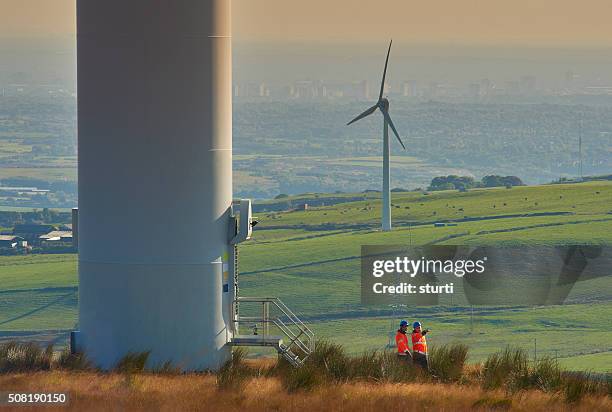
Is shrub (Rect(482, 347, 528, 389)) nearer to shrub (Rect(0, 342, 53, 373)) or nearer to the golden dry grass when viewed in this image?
the golden dry grass

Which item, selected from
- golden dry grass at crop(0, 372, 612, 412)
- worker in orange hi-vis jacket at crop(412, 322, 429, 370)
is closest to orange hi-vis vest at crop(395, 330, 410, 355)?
worker in orange hi-vis jacket at crop(412, 322, 429, 370)

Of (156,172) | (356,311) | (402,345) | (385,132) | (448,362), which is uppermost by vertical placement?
(385,132)

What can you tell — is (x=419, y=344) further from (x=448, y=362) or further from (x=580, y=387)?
(x=580, y=387)

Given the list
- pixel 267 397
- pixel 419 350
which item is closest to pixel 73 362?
pixel 267 397

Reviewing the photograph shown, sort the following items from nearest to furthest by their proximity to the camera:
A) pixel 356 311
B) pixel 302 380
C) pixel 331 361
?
pixel 302 380
pixel 331 361
pixel 356 311

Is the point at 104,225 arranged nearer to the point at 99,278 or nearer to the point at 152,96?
the point at 99,278

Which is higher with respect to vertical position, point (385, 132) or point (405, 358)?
point (385, 132)
